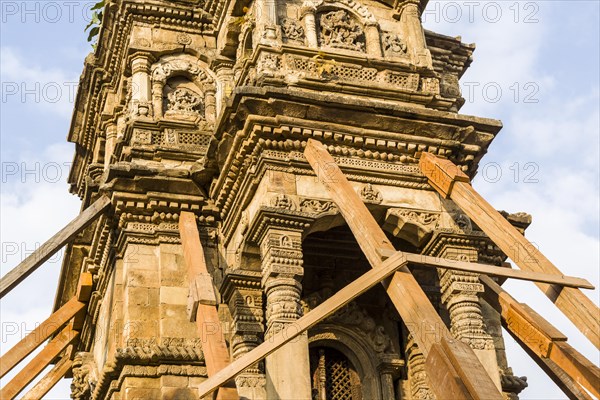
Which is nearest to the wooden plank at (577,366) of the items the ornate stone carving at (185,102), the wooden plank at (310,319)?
the wooden plank at (310,319)

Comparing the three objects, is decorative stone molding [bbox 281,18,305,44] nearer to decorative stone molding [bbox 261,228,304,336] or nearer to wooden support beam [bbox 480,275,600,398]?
decorative stone molding [bbox 261,228,304,336]

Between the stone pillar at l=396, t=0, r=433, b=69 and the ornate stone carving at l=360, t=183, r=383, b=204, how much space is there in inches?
112

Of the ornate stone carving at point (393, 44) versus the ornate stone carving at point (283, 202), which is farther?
the ornate stone carving at point (393, 44)

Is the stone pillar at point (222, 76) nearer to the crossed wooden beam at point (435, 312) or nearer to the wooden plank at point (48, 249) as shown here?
the wooden plank at point (48, 249)

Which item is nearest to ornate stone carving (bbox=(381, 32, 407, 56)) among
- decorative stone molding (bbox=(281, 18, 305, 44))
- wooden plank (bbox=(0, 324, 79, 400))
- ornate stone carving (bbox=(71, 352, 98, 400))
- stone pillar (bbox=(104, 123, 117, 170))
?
decorative stone molding (bbox=(281, 18, 305, 44))

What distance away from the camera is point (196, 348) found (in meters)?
14.8

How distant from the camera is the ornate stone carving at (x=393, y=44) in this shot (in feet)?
53.4

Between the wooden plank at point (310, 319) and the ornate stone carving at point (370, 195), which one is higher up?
the ornate stone carving at point (370, 195)

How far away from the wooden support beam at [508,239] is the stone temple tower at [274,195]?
2.27ft

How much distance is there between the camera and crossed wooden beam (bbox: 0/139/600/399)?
34.1 ft

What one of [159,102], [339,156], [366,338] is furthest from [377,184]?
[159,102]

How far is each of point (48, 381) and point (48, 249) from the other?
14.6 feet

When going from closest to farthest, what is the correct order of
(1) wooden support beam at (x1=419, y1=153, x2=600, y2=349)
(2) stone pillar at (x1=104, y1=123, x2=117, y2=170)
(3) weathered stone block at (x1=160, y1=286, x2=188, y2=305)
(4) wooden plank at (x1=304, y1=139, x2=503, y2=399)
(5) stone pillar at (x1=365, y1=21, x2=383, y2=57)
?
(4) wooden plank at (x1=304, y1=139, x2=503, y2=399)
(1) wooden support beam at (x1=419, y1=153, x2=600, y2=349)
(3) weathered stone block at (x1=160, y1=286, x2=188, y2=305)
(5) stone pillar at (x1=365, y1=21, x2=383, y2=57)
(2) stone pillar at (x1=104, y1=123, x2=117, y2=170)

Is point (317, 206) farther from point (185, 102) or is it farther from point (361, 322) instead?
point (185, 102)
